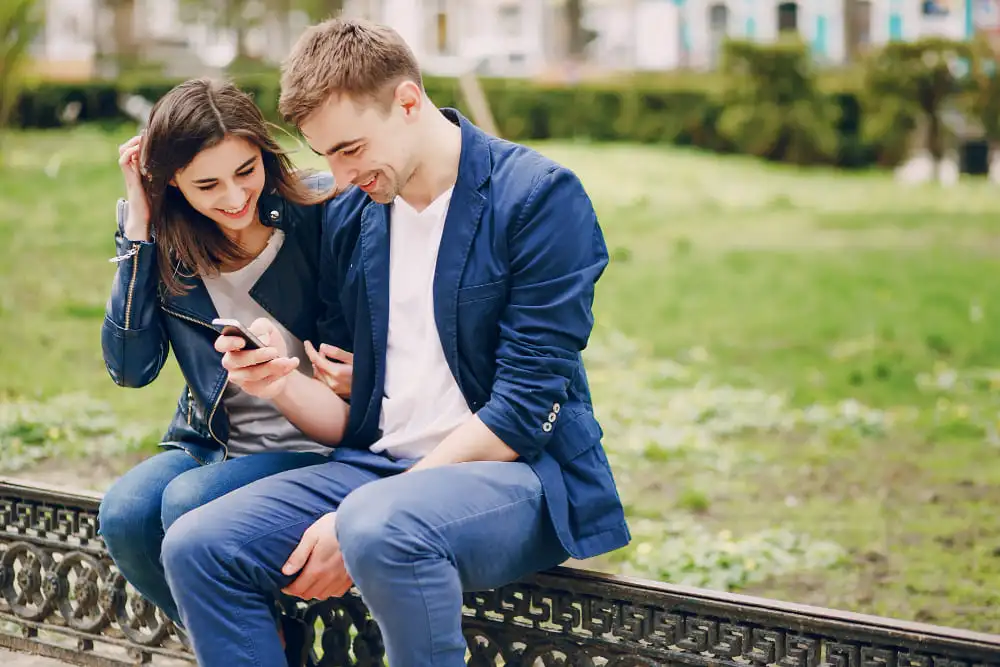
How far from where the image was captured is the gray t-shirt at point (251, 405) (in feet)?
10.7

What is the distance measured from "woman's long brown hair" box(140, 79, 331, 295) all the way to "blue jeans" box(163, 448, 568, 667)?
593 millimetres

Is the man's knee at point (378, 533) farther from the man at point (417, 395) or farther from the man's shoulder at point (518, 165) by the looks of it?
the man's shoulder at point (518, 165)

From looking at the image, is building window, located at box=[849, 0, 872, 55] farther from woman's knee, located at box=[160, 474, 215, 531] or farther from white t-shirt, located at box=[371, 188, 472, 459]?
woman's knee, located at box=[160, 474, 215, 531]

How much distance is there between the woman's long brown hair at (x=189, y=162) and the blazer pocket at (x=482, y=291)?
1.62 ft

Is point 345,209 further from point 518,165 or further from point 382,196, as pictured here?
point 518,165

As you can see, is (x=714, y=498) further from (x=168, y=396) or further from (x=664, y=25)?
(x=664, y=25)

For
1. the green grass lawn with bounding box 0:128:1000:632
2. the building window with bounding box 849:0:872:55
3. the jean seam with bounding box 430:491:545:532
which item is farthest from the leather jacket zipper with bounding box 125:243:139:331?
the building window with bounding box 849:0:872:55

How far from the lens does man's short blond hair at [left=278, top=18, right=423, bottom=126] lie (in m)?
2.84

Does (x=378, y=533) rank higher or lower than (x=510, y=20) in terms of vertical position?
lower

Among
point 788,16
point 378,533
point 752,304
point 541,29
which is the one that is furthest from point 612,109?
point 541,29

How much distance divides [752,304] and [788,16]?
3002cm

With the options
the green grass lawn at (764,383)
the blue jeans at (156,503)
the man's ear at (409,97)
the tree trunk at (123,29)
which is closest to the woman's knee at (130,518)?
the blue jeans at (156,503)

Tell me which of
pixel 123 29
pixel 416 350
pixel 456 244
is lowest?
pixel 416 350

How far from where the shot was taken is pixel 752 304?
9.70 meters
